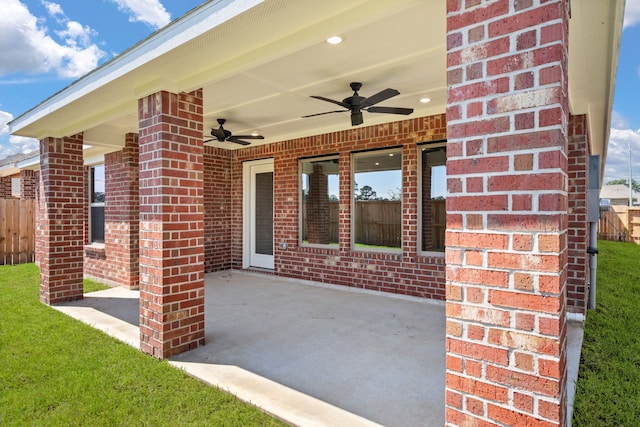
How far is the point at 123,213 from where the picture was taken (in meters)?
6.53

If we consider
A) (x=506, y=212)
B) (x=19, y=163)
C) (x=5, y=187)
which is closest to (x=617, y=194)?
(x=506, y=212)

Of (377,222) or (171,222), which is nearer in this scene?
(171,222)

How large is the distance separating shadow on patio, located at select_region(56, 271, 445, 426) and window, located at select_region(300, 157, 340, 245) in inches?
47.8

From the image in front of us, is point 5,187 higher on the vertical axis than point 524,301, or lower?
higher

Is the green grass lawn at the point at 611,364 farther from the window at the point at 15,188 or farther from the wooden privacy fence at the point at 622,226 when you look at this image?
the window at the point at 15,188

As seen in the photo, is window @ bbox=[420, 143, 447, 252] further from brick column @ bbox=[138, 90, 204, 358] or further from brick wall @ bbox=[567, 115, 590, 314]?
brick column @ bbox=[138, 90, 204, 358]

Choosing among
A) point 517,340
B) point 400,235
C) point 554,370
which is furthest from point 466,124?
point 400,235

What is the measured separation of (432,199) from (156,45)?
4151mm

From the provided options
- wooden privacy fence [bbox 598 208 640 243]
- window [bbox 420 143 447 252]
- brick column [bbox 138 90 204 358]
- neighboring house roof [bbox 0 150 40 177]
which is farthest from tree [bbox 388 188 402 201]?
wooden privacy fence [bbox 598 208 640 243]

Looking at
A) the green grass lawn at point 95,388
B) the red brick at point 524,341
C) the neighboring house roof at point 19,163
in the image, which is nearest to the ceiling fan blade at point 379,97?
the red brick at point 524,341

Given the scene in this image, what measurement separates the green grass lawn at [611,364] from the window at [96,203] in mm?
8162

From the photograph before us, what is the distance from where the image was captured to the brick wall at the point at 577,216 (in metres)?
4.21

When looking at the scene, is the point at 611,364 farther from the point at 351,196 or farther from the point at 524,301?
the point at 351,196

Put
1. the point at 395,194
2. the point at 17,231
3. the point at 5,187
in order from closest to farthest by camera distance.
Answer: the point at 395,194, the point at 17,231, the point at 5,187
